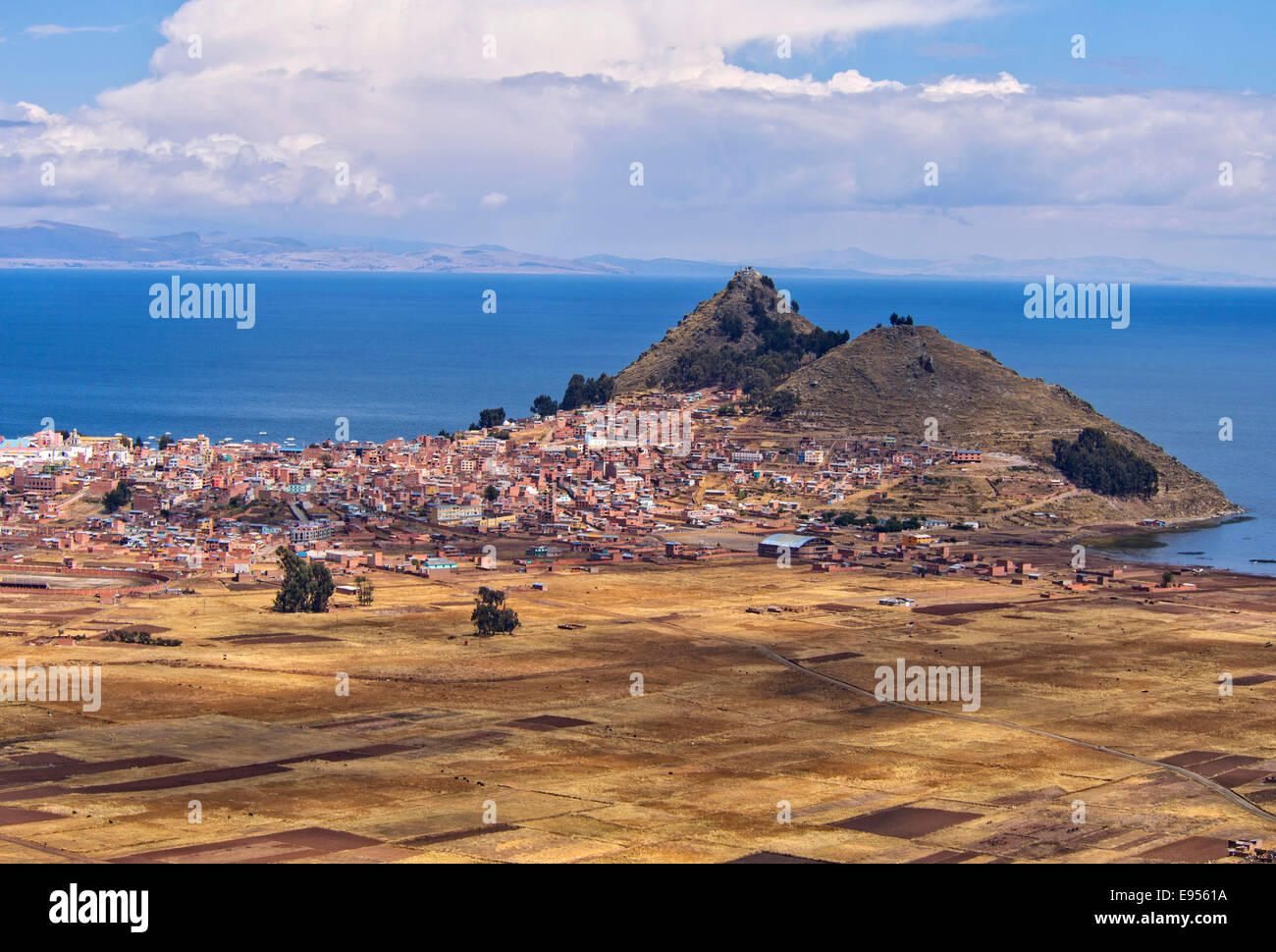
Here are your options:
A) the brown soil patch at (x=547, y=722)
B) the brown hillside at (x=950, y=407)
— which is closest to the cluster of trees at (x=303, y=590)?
the brown soil patch at (x=547, y=722)

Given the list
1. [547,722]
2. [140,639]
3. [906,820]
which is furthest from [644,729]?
[140,639]

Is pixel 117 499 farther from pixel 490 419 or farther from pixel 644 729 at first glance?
pixel 644 729

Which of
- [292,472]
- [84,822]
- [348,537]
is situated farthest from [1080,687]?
[292,472]

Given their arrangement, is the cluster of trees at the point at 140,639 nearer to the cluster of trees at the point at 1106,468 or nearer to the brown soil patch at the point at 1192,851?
the brown soil patch at the point at 1192,851

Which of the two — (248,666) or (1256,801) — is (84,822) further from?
(1256,801)

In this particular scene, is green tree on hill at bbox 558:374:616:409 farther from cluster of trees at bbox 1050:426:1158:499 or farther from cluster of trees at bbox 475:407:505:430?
cluster of trees at bbox 1050:426:1158:499

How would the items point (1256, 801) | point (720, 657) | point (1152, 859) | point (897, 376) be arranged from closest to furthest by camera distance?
point (1152, 859)
point (1256, 801)
point (720, 657)
point (897, 376)
